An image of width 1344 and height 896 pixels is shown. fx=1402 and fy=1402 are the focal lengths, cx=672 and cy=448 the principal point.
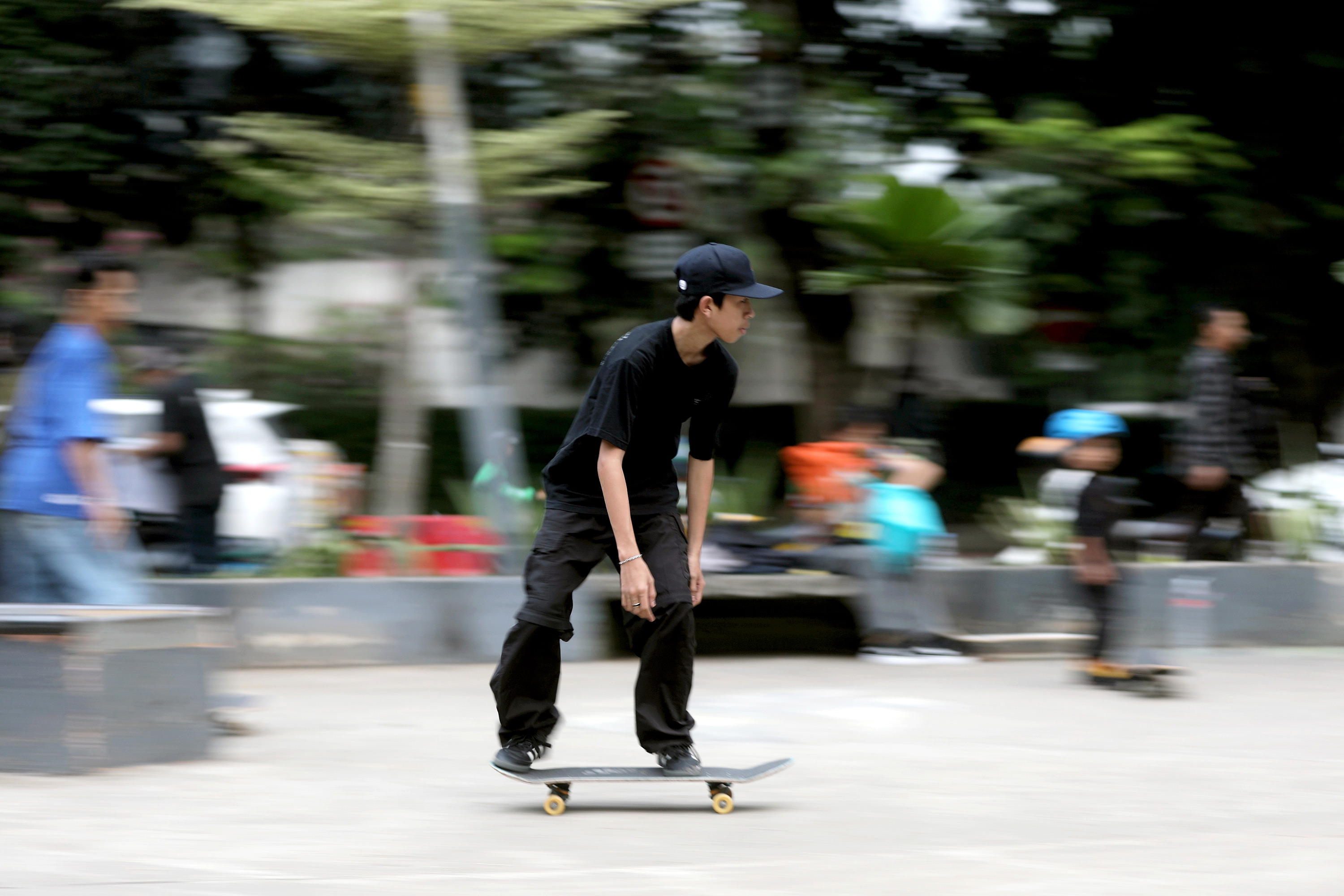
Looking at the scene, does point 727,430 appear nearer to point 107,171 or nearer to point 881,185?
point 881,185

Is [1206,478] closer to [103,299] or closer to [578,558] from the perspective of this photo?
[578,558]

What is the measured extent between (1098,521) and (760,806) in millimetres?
3010

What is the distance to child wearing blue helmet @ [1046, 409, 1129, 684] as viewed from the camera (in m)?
6.83

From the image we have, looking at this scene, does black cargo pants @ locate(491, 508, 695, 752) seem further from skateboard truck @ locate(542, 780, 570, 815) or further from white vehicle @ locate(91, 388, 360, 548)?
white vehicle @ locate(91, 388, 360, 548)

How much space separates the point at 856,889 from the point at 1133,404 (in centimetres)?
809

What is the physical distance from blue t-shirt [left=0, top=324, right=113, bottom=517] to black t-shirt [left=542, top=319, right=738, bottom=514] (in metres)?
1.95

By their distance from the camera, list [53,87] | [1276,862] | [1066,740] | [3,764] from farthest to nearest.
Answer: [53,87], [1066,740], [3,764], [1276,862]

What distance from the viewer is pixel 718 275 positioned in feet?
14.0

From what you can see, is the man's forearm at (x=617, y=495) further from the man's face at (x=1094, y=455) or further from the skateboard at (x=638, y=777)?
the man's face at (x=1094, y=455)

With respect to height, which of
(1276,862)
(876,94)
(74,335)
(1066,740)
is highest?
(876,94)

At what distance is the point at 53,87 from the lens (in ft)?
35.8

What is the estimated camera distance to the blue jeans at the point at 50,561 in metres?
5.33

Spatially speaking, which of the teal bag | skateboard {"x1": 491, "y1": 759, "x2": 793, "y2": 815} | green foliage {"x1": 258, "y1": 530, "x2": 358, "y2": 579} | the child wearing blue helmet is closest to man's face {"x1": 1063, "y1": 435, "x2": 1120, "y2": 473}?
the child wearing blue helmet

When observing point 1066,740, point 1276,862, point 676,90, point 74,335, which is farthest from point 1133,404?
point 74,335
